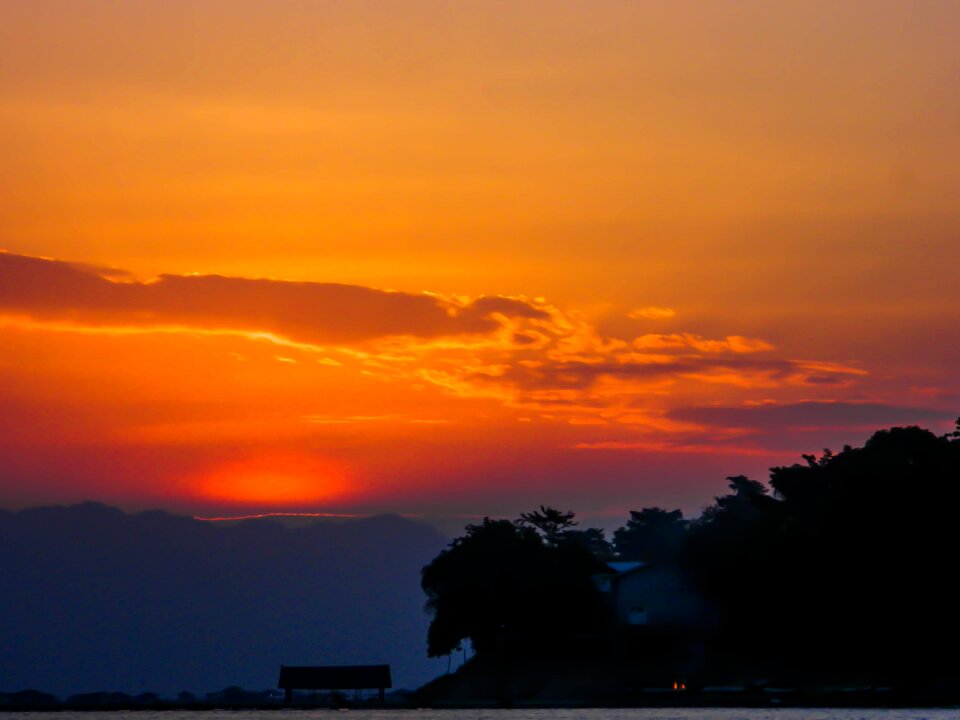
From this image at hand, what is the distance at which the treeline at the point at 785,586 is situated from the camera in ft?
405

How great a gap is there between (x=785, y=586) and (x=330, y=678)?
176 feet

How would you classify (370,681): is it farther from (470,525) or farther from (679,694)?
(679,694)

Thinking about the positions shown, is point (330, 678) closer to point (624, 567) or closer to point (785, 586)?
point (624, 567)

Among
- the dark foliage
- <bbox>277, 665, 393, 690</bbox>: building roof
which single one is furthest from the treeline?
<bbox>277, 665, 393, 690</bbox>: building roof

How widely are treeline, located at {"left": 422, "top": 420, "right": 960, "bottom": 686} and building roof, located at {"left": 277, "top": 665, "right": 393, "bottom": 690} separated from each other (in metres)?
13.4

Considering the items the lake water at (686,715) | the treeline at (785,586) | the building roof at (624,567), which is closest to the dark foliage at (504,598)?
the treeline at (785,586)

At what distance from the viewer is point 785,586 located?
129875mm

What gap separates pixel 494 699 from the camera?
148500 millimetres

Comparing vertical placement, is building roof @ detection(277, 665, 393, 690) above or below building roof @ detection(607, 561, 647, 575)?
below

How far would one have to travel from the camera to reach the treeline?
12350 cm

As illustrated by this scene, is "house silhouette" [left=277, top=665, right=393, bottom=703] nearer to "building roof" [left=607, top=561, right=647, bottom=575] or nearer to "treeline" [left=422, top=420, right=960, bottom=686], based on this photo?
"treeline" [left=422, top=420, right=960, bottom=686]

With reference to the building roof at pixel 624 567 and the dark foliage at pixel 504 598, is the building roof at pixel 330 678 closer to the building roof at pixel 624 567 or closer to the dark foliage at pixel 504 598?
Answer: the dark foliage at pixel 504 598

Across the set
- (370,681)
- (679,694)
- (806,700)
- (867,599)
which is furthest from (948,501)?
(370,681)

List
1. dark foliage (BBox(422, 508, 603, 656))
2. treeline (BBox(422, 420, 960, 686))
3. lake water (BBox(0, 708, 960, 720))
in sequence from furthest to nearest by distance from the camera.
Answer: dark foliage (BBox(422, 508, 603, 656)) → treeline (BBox(422, 420, 960, 686)) → lake water (BBox(0, 708, 960, 720))
